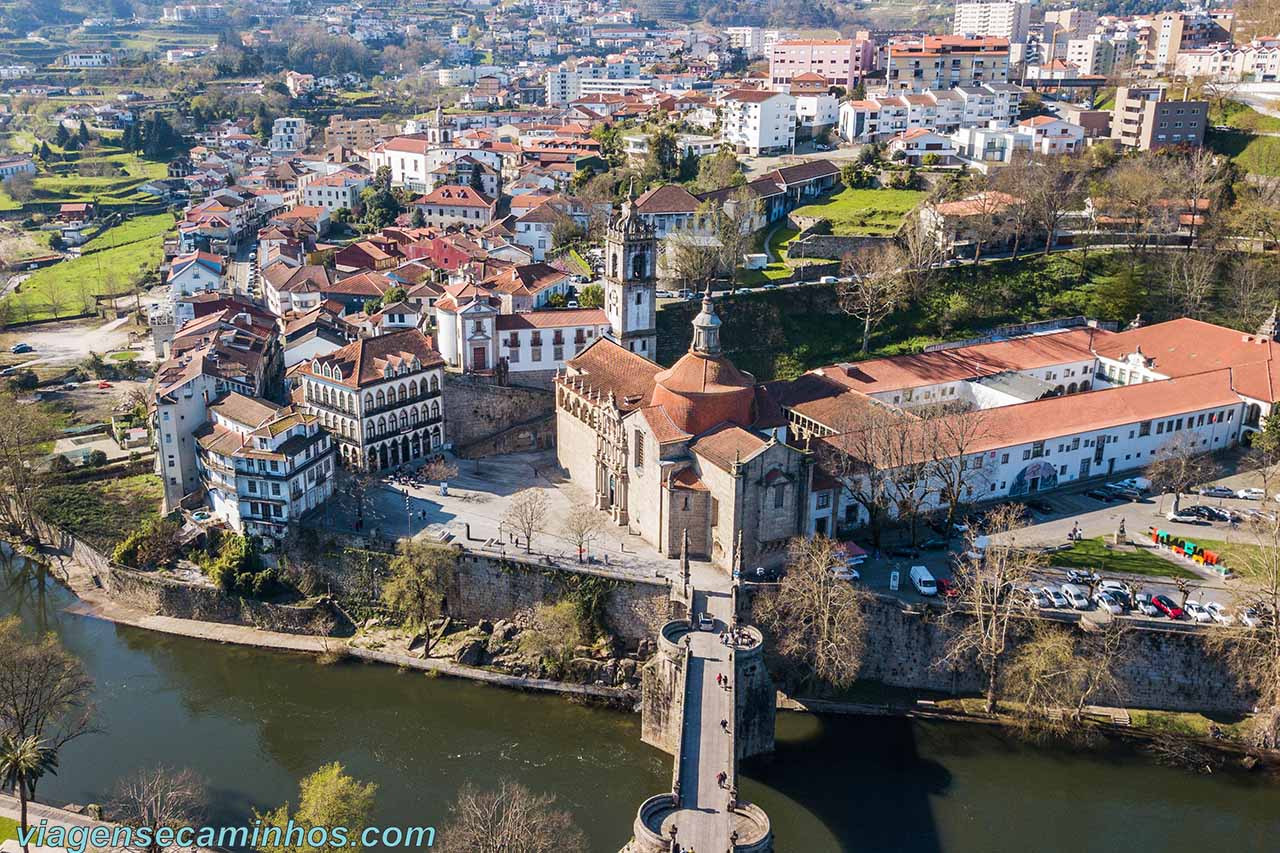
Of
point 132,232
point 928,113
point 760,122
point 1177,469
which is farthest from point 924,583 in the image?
point 132,232

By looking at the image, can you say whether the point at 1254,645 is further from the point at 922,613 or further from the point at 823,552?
the point at 823,552

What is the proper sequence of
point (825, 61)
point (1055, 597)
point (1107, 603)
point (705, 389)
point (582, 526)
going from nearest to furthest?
point (1107, 603), point (1055, 597), point (582, 526), point (705, 389), point (825, 61)

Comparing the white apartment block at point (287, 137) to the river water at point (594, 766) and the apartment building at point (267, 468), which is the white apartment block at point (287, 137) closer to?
the apartment building at point (267, 468)

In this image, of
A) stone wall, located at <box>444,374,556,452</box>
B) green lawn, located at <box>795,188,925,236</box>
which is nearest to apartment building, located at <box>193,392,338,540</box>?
stone wall, located at <box>444,374,556,452</box>

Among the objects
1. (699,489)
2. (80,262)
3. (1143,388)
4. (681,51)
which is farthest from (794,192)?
(681,51)

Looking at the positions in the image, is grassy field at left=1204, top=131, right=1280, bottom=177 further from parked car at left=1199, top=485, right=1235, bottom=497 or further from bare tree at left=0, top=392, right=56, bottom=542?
bare tree at left=0, top=392, right=56, bottom=542

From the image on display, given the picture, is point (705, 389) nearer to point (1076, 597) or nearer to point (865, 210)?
point (1076, 597)
